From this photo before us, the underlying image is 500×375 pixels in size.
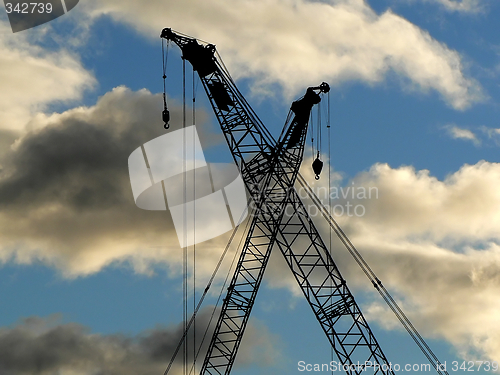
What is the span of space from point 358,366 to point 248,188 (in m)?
19.8

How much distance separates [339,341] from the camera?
255 ft

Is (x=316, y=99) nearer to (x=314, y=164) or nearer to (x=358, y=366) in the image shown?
(x=314, y=164)

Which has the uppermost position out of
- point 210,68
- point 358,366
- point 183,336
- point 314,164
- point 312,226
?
point 210,68

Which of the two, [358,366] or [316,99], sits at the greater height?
[316,99]

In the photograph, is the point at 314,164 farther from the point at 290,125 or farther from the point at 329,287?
the point at 329,287

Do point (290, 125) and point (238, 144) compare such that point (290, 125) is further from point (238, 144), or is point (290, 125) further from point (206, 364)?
point (206, 364)

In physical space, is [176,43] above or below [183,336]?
above

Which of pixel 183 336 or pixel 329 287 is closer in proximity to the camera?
pixel 329 287

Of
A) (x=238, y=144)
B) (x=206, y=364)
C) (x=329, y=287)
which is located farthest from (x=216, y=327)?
(x=238, y=144)

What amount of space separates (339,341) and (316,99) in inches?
910

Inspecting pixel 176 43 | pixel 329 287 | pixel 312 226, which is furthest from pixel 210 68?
pixel 329 287

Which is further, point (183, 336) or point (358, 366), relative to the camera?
point (183, 336)

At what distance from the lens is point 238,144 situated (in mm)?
79000

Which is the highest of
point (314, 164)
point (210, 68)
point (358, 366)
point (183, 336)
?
point (210, 68)
